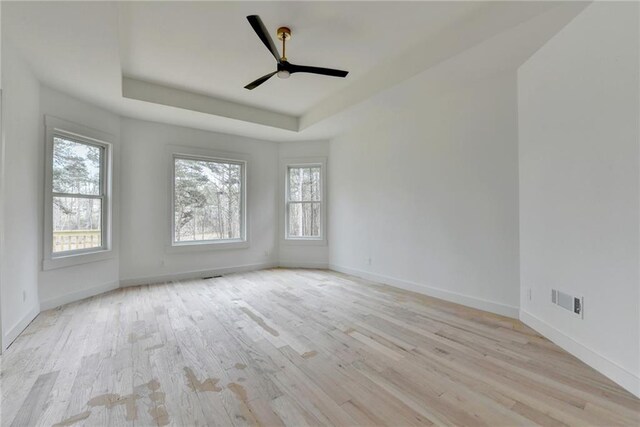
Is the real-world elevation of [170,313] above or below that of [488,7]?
below

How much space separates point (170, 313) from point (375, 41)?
3.66 m

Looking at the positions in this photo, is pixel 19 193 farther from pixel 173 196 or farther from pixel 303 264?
pixel 303 264

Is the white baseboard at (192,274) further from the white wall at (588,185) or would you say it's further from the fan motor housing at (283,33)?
the white wall at (588,185)

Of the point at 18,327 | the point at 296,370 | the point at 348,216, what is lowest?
the point at 296,370

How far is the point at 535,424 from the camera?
1.51 metres

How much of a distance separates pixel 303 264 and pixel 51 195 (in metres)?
3.87

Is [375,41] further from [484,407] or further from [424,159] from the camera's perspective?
[484,407]

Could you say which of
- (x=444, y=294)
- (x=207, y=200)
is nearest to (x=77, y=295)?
(x=207, y=200)

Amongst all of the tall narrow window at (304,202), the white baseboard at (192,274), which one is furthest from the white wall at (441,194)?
the white baseboard at (192,274)

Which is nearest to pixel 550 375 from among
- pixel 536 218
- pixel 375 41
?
pixel 536 218

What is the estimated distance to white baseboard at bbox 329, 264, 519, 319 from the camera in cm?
304

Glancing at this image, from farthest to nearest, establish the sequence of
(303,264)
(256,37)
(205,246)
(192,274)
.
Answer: (303,264) → (205,246) → (192,274) → (256,37)

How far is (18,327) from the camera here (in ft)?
8.59

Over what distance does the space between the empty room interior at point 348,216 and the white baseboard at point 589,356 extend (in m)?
0.01
